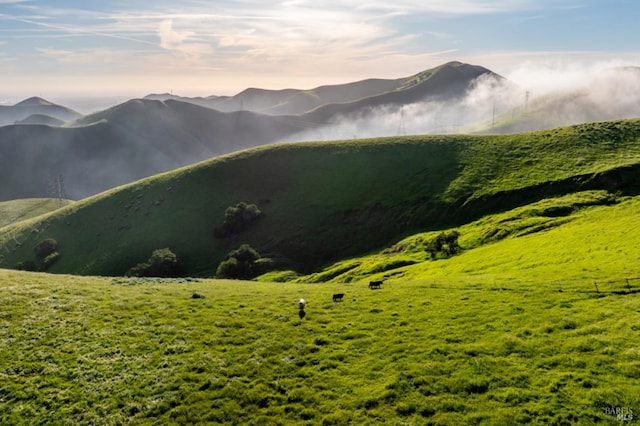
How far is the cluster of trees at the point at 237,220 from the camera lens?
4424 inches

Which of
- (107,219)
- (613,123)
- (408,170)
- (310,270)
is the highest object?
(613,123)

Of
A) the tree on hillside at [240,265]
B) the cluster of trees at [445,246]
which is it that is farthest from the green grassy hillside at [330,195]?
the cluster of trees at [445,246]

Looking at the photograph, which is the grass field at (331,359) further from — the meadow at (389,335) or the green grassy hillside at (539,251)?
the green grassy hillside at (539,251)

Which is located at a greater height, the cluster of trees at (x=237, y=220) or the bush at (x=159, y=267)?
the cluster of trees at (x=237, y=220)

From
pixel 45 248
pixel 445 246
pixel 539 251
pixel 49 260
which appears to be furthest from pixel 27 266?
pixel 539 251

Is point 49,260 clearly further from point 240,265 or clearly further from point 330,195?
point 330,195

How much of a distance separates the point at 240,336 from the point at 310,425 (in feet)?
43.4

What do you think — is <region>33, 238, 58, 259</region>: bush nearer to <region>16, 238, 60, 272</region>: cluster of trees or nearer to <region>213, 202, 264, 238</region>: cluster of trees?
<region>16, 238, 60, 272</region>: cluster of trees

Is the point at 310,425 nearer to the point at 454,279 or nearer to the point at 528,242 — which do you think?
the point at 454,279

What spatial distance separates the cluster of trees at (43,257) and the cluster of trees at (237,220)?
52.2 meters

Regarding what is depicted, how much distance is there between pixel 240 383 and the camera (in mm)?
24391

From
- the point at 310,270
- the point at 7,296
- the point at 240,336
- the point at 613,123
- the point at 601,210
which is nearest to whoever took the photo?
the point at 240,336

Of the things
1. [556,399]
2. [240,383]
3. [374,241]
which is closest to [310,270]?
[374,241]

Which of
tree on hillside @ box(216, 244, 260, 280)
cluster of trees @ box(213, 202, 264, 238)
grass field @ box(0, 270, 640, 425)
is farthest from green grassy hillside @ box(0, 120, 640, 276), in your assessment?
grass field @ box(0, 270, 640, 425)
